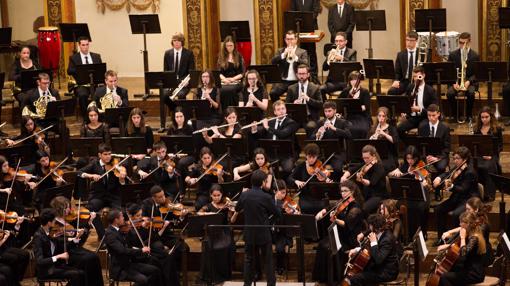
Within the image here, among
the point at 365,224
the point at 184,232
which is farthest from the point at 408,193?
the point at 184,232

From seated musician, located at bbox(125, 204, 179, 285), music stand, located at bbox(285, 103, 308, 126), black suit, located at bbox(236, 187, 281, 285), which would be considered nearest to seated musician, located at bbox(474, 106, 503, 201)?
music stand, located at bbox(285, 103, 308, 126)

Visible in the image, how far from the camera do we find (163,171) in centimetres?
1373

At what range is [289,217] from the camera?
1209 cm

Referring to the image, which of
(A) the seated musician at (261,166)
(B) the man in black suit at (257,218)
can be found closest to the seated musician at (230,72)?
(A) the seated musician at (261,166)

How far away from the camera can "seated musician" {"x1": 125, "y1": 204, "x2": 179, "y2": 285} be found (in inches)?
484

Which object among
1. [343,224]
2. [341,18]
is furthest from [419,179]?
[341,18]

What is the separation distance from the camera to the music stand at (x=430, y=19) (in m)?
15.3

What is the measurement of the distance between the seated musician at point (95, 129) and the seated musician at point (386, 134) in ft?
11.0

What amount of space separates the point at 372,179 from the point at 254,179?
5.59ft

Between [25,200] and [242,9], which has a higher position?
[242,9]

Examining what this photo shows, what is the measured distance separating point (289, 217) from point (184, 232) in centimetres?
149

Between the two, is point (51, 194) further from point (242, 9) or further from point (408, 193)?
point (242, 9)

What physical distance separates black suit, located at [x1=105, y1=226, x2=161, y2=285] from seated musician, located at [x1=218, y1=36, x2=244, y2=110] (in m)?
3.73

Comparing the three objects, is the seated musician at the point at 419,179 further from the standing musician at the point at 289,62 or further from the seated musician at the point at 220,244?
the standing musician at the point at 289,62
